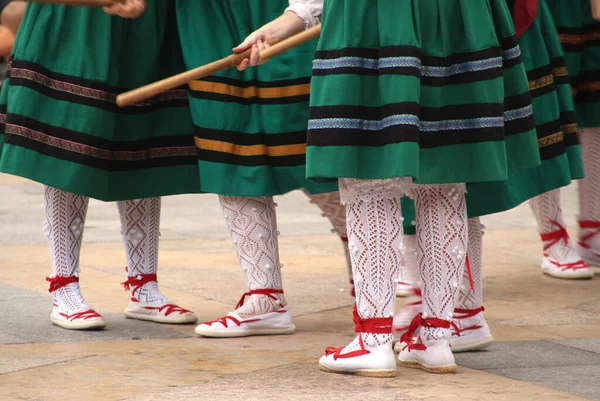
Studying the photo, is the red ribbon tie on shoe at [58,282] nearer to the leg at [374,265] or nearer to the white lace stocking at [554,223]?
the leg at [374,265]

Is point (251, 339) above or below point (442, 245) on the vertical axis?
below

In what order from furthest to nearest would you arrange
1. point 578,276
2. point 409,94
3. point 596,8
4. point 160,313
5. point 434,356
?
point 578,276, point 596,8, point 160,313, point 434,356, point 409,94

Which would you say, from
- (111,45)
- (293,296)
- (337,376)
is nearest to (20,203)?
(293,296)

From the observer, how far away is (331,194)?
4273 mm

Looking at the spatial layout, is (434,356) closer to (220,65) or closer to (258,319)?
(258,319)

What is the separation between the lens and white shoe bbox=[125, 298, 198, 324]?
13.9 feet

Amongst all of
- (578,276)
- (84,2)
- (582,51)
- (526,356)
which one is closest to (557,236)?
(578,276)

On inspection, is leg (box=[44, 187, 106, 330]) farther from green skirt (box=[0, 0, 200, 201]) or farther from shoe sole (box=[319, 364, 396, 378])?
shoe sole (box=[319, 364, 396, 378])

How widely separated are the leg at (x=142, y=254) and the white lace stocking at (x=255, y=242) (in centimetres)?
36

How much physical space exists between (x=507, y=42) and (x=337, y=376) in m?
1.12

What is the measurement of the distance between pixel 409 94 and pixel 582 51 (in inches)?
90.2

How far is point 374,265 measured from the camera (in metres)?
3.30

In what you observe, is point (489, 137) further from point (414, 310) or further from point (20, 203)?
point (20, 203)

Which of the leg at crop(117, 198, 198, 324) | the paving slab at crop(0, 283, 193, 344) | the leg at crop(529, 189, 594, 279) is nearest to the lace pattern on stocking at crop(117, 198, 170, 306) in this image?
the leg at crop(117, 198, 198, 324)
